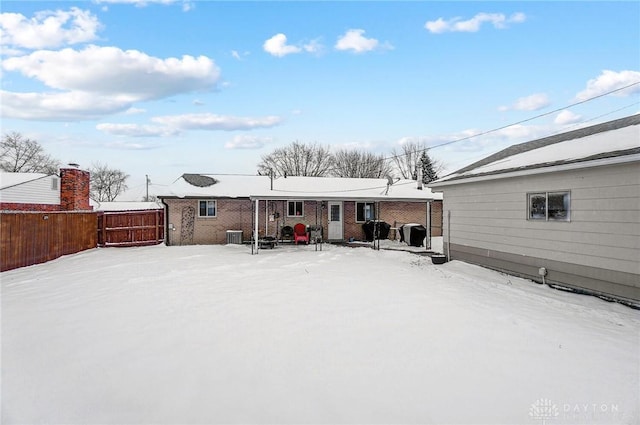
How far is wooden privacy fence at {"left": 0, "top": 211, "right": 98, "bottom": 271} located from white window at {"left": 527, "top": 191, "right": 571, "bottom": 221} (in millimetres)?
13244

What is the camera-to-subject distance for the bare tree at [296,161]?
1736 inches

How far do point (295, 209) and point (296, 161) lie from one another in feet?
90.1

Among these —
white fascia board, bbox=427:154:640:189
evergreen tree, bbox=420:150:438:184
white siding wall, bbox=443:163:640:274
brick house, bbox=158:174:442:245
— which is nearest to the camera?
white fascia board, bbox=427:154:640:189

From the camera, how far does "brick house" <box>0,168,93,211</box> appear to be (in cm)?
1531

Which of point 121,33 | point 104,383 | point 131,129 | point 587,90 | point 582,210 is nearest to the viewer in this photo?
point 104,383

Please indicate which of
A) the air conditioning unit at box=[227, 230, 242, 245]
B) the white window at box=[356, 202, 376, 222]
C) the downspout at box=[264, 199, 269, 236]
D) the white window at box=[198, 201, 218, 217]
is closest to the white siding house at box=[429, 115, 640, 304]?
the white window at box=[356, 202, 376, 222]

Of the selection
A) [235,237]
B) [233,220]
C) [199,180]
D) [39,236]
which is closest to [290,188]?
[233,220]

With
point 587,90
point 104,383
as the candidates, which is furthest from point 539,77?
point 104,383

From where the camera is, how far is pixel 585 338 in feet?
15.3

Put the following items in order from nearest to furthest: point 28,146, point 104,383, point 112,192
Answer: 1. point 104,383
2. point 28,146
3. point 112,192

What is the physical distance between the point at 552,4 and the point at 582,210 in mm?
6176

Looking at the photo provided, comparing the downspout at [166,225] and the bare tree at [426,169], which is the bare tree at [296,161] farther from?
the downspout at [166,225]

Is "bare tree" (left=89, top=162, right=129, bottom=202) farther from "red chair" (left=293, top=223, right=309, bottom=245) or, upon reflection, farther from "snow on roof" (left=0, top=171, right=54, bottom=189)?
"red chair" (left=293, top=223, right=309, bottom=245)

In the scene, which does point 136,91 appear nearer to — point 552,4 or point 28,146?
point 552,4
